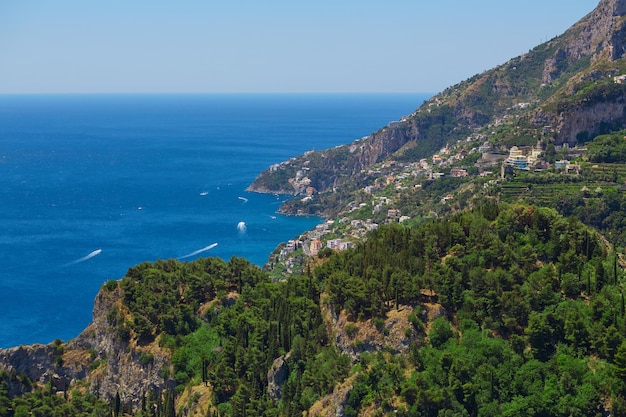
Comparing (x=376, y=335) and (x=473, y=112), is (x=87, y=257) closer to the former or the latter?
(x=376, y=335)

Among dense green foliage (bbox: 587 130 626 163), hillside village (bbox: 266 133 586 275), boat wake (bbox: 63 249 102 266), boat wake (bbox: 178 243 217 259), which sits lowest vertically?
boat wake (bbox: 178 243 217 259)

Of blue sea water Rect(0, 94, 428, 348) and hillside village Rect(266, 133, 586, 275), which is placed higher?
hillside village Rect(266, 133, 586, 275)

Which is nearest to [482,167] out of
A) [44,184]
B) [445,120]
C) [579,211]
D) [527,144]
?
[527,144]

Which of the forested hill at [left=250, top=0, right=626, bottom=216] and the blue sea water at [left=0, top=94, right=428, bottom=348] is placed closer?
the blue sea water at [left=0, top=94, right=428, bottom=348]

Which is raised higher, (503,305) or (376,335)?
(503,305)

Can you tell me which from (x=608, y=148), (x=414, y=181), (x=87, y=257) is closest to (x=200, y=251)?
(x=87, y=257)

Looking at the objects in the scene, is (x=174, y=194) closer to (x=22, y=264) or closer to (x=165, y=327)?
(x=22, y=264)

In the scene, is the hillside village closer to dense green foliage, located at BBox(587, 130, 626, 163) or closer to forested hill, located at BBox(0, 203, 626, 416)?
dense green foliage, located at BBox(587, 130, 626, 163)

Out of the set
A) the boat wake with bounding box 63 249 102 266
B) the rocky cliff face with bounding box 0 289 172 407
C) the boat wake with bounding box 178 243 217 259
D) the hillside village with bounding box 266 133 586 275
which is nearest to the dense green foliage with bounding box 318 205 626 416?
the rocky cliff face with bounding box 0 289 172 407
